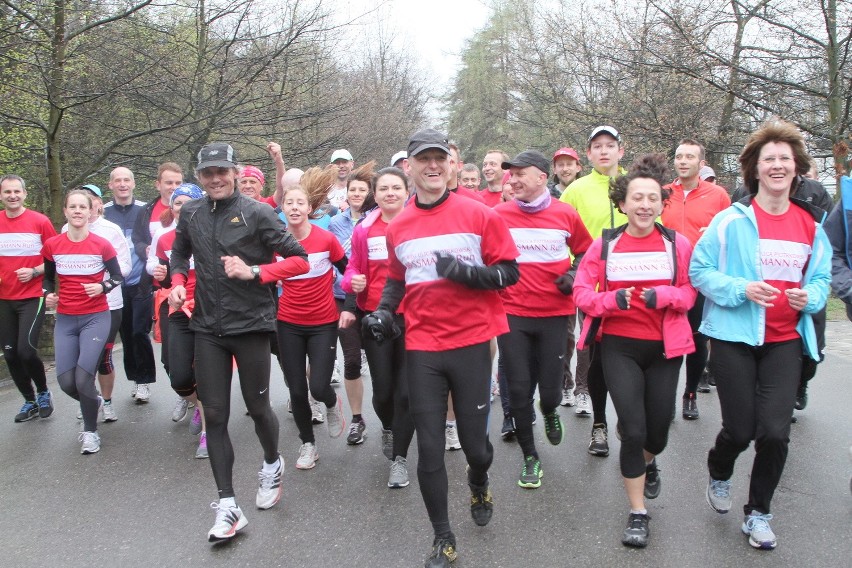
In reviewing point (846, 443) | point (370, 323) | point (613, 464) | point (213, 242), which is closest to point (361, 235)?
point (213, 242)

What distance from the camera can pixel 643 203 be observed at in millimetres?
4172

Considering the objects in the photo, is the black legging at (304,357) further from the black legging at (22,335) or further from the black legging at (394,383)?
the black legging at (22,335)

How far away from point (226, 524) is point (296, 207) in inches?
91.1

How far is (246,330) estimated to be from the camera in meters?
4.32

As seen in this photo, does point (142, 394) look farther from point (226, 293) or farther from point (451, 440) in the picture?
point (226, 293)

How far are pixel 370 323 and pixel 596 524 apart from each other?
5.84 ft

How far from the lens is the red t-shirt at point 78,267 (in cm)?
612

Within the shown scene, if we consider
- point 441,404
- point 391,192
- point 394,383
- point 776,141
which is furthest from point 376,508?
point 776,141

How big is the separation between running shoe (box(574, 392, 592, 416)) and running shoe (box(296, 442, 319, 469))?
7.76 feet

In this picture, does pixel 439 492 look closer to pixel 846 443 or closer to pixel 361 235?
pixel 361 235

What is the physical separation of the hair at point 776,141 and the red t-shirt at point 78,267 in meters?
5.05

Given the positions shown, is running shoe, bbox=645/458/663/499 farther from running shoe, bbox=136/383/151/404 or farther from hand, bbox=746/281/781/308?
running shoe, bbox=136/383/151/404

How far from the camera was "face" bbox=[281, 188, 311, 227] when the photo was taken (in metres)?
5.41

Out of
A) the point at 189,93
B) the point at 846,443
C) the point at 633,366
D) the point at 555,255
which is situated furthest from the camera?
the point at 189,93
